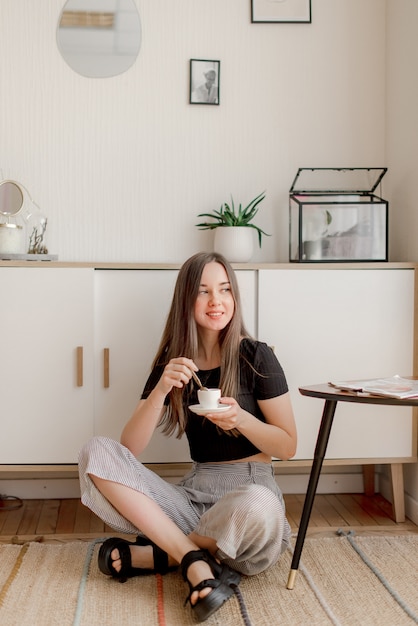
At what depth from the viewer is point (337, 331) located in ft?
8.28

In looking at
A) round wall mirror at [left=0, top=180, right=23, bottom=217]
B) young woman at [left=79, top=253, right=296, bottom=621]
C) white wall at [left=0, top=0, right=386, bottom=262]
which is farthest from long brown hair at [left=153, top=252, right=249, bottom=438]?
round wall mirror at [left=0, top=180, right=23, bottom=217]

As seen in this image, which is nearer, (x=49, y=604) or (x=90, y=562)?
(x=49, y=604)

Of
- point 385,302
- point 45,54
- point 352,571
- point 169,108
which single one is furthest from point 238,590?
point 45,54

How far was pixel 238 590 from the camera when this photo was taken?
6.16 ft

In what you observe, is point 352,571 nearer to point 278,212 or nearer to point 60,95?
point 278,212

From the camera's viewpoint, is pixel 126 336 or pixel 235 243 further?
pixel 235 243

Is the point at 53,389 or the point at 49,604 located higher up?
the point at 53,389

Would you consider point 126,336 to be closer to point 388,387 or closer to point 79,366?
point 79,366

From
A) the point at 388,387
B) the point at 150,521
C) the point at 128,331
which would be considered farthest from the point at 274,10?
the point at 150,521

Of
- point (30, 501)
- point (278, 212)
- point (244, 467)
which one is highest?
point (278, 212)

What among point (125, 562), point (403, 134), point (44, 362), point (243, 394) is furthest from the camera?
point (403, 134)

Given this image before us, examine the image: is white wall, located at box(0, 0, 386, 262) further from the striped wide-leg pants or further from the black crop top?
the striped wide-leg pants

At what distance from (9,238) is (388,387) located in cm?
142

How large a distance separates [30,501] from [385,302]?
1469 millimetres
